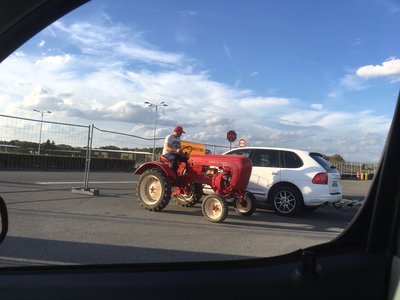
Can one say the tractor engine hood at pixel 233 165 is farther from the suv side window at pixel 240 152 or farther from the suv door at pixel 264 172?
the suv side window at pixel 240 152

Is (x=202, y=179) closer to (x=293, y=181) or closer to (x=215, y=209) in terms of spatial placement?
(x=215, y=209)

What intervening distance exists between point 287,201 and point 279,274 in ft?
27.5

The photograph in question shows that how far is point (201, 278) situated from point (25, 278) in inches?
34.9

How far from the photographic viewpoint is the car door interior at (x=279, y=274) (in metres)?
2.24

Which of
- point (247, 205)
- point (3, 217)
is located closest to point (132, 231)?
point (247, 205)

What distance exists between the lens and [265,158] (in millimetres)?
11250

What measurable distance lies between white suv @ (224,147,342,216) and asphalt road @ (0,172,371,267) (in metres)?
0.36

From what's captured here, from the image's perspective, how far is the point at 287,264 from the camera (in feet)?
8.04

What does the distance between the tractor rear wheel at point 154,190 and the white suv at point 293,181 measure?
2290mm

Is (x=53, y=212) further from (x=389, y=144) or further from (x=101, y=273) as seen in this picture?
(x=389, y=144)

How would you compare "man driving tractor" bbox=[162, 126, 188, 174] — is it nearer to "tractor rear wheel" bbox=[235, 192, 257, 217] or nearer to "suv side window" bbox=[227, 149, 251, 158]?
"tractor rear wheel" bbox=[235, 192, 257, 217]

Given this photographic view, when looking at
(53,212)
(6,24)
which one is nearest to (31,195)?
(53,212)

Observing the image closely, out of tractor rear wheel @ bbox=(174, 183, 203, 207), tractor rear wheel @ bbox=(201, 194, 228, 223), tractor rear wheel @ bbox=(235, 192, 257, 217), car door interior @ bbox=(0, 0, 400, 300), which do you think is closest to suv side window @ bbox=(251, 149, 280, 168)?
tractor rear wheel @ bbox=(235, 192, 257, 217)

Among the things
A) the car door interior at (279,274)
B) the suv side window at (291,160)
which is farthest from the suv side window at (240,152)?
the car door interior at (279,274)
